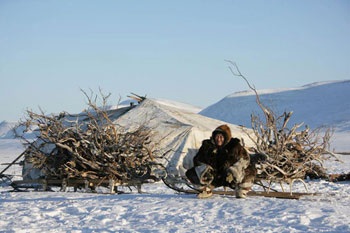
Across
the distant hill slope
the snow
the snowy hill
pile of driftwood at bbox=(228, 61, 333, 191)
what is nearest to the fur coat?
the snow

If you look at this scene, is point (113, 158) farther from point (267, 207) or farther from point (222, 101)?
point (222, 101)

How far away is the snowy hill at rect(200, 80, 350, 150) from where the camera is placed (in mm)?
63812

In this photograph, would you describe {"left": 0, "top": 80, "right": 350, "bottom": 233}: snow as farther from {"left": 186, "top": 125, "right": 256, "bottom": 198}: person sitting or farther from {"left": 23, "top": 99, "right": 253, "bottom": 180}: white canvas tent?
{"left": 23, "top": 99, "right": 253, "bottom": 180}: white canvas tent

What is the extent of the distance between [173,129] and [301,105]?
60121 millimetres

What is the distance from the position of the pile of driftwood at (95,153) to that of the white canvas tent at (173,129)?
1.46 metres

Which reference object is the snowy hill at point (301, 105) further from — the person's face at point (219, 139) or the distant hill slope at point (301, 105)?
the person's face at point (219, 139)

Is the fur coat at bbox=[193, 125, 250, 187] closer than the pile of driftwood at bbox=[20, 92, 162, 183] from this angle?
Yes

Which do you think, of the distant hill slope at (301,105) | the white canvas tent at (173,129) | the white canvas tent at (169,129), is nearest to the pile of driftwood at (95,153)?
the white canvas tent at (169,129)

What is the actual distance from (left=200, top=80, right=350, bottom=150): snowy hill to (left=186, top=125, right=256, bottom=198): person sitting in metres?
48.7

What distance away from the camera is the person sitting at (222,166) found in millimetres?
9266

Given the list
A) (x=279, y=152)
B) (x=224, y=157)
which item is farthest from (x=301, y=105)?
(x=224, y=157)

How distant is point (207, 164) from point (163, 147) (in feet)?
20.6

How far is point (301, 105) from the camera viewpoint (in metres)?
74.4

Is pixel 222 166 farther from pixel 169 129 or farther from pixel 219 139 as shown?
pixel 169 129
